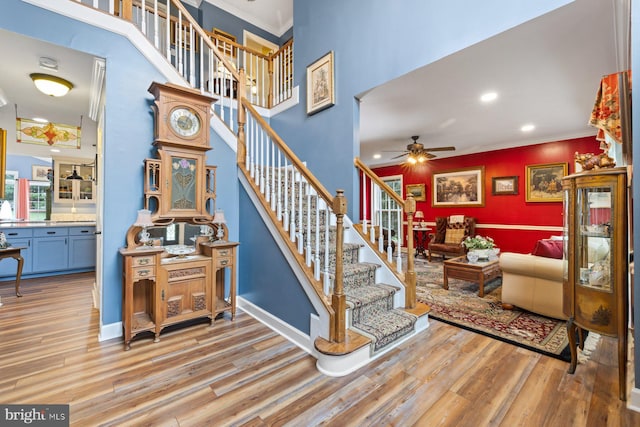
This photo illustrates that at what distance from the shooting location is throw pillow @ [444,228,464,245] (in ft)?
20.6

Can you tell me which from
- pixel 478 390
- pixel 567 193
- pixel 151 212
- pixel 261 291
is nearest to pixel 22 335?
pixel 151 212

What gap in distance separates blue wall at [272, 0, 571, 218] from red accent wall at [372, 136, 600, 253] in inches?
179

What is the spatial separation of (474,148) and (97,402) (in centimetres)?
751

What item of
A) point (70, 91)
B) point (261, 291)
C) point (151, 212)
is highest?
point (70, 91)

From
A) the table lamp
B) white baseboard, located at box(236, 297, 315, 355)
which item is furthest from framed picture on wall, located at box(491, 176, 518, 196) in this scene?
white baseboard, located at box(236, 297, 315, 355)

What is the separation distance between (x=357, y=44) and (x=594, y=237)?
307 cm

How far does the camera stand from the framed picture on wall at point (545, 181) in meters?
5.39

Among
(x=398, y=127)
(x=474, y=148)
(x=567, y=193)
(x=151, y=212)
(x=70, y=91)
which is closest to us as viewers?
(x=567, y=193)

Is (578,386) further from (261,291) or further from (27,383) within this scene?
(27,383)

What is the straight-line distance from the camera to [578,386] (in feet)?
6.10

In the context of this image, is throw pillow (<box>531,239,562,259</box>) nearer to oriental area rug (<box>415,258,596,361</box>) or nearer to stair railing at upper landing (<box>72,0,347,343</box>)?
oriental area rug (<box>415,258,596,361</box>)

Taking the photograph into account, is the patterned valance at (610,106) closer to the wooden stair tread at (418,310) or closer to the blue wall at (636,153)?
the blue wall at (636,153)

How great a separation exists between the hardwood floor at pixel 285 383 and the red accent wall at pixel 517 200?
3859 mm

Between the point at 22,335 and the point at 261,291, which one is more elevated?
the point at 261,291
